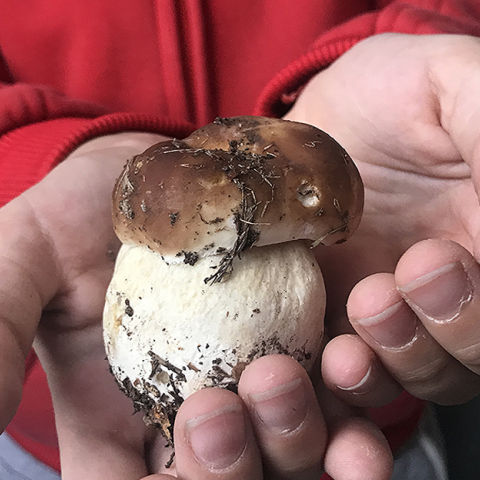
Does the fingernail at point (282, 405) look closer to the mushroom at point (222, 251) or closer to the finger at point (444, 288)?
the mushroom at point (222, 251)

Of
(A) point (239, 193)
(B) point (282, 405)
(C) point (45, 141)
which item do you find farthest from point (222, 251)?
(C) point (45, 141)

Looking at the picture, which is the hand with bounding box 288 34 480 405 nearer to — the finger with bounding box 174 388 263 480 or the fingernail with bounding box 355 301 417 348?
the fingernail with bounding box 355 301 417 348

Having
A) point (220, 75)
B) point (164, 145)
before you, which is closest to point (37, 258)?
point (164, 145)

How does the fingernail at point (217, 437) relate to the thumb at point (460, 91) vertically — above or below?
below

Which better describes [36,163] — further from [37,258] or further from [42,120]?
[37,258]

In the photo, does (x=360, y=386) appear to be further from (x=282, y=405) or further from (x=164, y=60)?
(x=164, y=60)

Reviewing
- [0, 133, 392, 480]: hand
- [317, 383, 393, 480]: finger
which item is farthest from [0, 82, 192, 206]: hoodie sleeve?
[317, 383, 393, 480]: finger

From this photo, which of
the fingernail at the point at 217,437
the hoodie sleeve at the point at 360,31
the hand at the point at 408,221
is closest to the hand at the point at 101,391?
the fingernail at the point at 217,437
